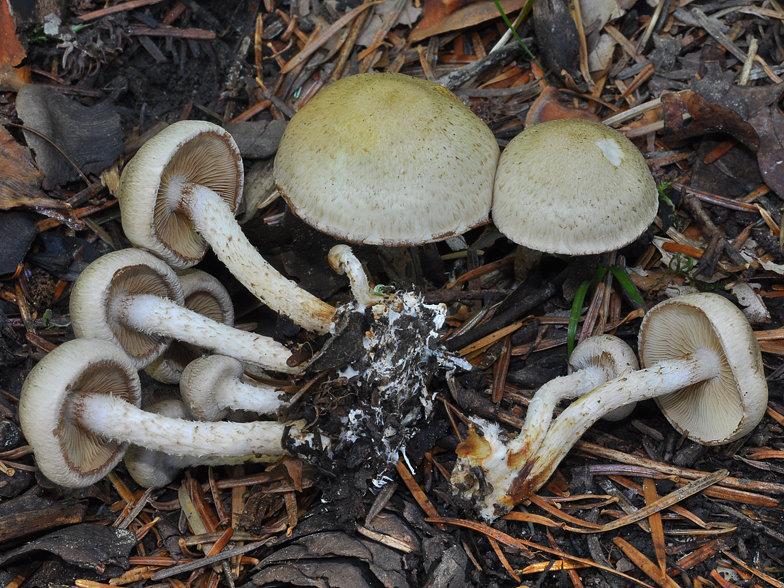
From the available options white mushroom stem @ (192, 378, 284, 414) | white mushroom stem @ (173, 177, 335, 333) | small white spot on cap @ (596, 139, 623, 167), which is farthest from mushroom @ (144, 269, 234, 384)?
small white spot on cap @ (596, 139, 623, 167)

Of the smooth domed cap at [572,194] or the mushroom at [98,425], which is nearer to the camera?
the mushroom at [98,425]

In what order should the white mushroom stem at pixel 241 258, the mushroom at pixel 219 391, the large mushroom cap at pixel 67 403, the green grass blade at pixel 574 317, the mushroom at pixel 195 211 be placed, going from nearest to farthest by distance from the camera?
the large mushroom cap at pixel 67 403, the mushroom at pixel 219 391, the mushroom at pixel 195 211, the white mushroom stem at pixel 241 258, the green grass blade at pixel 574 317

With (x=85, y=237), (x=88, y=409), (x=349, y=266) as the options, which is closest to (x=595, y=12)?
(x=349, y=266)

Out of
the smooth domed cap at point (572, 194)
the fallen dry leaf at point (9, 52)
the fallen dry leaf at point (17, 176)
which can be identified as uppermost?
the fallen dry leaf at point (9, 52)

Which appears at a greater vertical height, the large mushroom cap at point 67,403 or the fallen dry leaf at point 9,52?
the fallen dry leaf at point 9,52

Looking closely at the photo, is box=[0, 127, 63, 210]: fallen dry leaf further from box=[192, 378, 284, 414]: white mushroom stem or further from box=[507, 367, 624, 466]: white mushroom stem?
box=[507, 367, 624, 466]: white mushroom stem

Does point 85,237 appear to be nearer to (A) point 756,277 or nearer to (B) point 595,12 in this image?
(B) point 595,12

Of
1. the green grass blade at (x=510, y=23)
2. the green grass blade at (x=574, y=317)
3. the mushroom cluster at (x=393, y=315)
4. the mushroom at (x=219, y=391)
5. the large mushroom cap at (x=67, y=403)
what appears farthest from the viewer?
the green grass blade at (x=510, y=23)

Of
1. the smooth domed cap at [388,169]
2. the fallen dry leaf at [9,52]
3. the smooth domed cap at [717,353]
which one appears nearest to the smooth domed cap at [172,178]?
the smooth domed cap at [388,169]

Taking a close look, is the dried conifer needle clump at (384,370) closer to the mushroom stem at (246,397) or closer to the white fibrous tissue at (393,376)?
the white fibrous tissue at (393,376)
